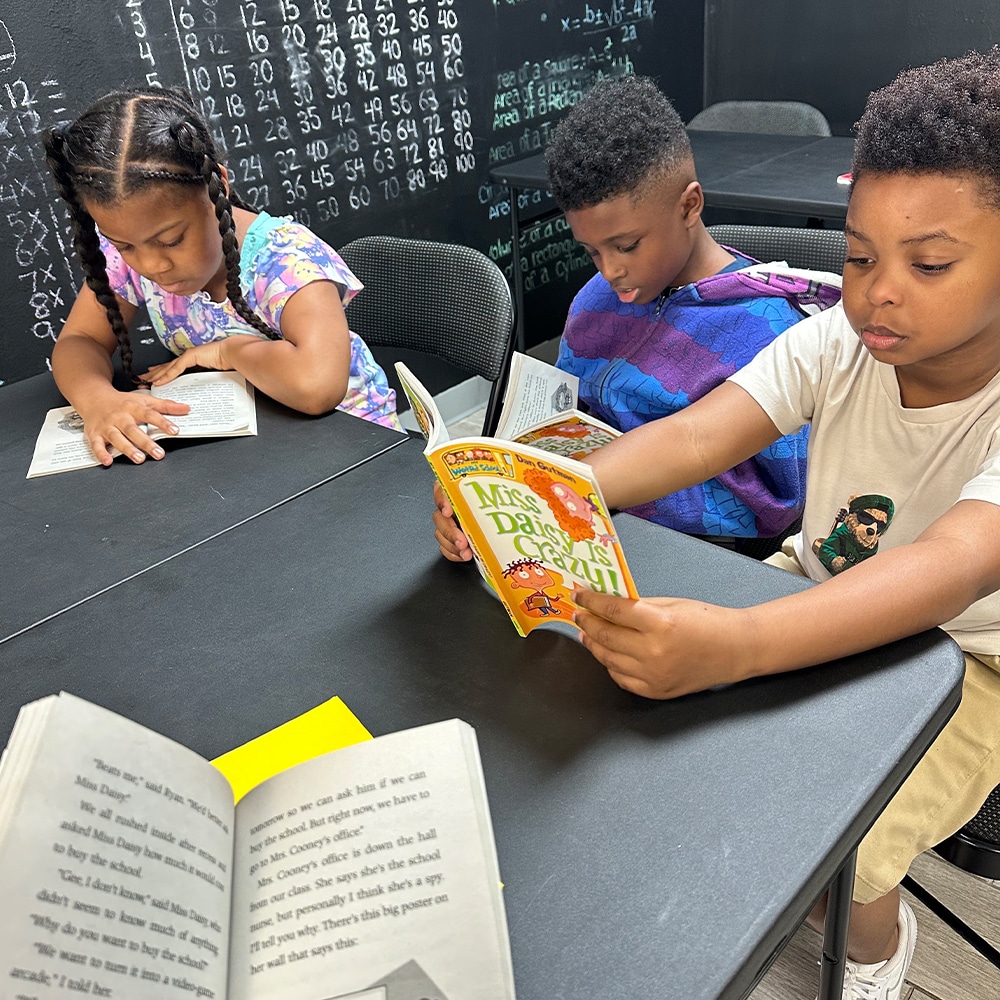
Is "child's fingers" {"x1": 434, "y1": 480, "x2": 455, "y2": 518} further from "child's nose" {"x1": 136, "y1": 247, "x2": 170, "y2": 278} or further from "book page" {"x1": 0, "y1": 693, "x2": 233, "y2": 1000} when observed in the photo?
"child's nose" {"x1": 136, "y1": 247, "x2": 170, "y2": 278}

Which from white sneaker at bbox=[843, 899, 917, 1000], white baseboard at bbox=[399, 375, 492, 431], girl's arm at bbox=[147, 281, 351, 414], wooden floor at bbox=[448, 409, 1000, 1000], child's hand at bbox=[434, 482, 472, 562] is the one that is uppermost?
child's hand at bbox=[434, 482, 472, 562]

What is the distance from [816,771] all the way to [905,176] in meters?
0.55

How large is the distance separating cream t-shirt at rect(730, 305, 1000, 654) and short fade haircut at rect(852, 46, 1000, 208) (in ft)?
0.70

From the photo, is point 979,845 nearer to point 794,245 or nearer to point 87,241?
point 794,245

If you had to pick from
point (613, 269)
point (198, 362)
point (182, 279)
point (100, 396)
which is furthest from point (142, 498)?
point (613, 269)

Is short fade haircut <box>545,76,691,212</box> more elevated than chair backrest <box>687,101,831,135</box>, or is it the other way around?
short fade haircut <box>545,76,691,212</box>

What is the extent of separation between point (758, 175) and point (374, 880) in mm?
2474

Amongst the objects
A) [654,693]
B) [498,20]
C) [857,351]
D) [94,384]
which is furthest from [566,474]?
[498,20]

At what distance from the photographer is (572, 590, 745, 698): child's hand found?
0.66 metres

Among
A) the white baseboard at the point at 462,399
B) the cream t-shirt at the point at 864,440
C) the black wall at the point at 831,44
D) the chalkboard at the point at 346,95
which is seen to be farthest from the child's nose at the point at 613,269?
the black wall at the point at 831,44

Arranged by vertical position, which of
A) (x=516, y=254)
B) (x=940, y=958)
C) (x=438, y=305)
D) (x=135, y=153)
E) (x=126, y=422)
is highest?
(x=135, y=153)

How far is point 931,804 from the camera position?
0.88 metres

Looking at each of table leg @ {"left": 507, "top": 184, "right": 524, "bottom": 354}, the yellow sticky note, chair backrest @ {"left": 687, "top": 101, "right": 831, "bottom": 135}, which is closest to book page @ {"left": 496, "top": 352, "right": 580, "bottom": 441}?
the yellow sticky note

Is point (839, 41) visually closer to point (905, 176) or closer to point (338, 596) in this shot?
point (905, 176)
